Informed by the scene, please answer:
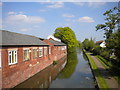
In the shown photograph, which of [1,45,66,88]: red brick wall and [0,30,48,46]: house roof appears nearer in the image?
[1,45,66,88]: red brick wall

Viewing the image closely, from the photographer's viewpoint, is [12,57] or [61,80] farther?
[61,80]

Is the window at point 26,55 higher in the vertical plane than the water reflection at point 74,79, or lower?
higher

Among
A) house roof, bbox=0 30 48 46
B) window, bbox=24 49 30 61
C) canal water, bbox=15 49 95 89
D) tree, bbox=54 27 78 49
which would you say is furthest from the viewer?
tree, bbox=54 27 78 49

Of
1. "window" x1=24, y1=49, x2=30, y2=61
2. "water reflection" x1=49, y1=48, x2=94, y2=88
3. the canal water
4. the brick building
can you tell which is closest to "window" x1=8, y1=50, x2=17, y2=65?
the brick building

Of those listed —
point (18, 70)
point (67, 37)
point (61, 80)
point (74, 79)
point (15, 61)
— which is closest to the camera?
point (15, 61)

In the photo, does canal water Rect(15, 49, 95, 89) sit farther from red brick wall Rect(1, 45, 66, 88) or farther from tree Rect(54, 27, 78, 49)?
tree Rect(54, 27, 78, 49)

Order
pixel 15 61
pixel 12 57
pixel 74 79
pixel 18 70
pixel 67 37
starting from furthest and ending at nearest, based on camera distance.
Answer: pixel 67 37
pixel 74 79
pixel 18 70
pixel 15 61
pixel 12 57

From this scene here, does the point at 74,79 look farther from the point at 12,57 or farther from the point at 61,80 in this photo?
the point at 12,57

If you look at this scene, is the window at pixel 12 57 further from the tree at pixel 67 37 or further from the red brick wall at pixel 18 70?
the tree at pixel 67 37

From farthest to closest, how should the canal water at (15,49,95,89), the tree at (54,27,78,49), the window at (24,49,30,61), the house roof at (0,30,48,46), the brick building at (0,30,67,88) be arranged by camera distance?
the tree at (54,27,78,49) → the window at (24,49,30,61) → the canal water at (15,49,95,89) → the house roof at (0,30,48,46) → the brick building at (0,30,67,88)

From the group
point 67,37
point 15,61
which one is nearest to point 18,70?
point 15,61

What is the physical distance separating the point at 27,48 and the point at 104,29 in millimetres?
11481

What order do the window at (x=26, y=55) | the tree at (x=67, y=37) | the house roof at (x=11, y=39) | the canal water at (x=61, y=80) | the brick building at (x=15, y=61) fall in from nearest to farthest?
1. the brick building at (x=15, y=61)
2. the house roof at (x=11, y=39)
3. the canal water at (x=61, y=80)
4. the window at (x=26, y=55)
5. the tree at (x=67, y=37)

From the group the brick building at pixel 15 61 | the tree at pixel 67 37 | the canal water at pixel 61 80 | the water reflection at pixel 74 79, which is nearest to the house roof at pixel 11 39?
the brick building at pixel 15 61
